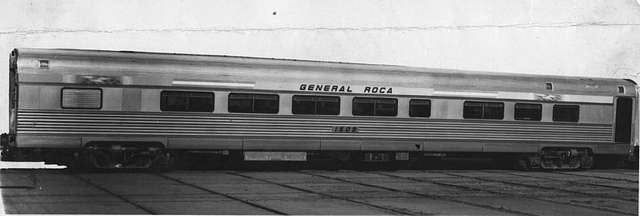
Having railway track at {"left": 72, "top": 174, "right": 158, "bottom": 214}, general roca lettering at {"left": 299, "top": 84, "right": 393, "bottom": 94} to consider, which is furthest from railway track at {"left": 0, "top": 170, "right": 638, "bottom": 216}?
general roca lettering at {"left": 299, "top": 84, "right": 393, "bottom": 94}

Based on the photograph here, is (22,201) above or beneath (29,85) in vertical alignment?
beneath

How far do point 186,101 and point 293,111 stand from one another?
2.50 metres

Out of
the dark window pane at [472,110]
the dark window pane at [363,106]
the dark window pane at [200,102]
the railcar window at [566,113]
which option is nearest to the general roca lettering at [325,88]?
the dark window pane at [363,106]

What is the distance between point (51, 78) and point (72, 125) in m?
1.07

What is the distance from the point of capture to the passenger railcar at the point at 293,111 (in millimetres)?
19391

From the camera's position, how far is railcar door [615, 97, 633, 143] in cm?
2500

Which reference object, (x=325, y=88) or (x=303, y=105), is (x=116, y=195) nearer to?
(x=303, y=105)

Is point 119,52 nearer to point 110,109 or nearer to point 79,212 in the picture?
point 110,109

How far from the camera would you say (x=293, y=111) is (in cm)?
2128

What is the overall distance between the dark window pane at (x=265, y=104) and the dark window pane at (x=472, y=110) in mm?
4995

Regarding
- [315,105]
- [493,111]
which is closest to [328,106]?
[315,105]

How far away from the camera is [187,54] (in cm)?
2077

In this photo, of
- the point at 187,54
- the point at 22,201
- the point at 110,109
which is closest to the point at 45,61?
the point at 110,109

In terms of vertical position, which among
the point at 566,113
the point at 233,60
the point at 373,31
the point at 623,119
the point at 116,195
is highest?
the point at 373,31
